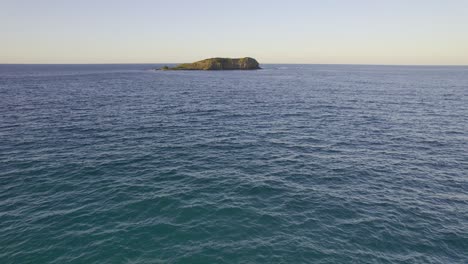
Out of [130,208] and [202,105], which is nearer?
[130,208]

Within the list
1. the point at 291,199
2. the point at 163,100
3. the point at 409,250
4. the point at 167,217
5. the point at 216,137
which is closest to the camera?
the point at 409,250

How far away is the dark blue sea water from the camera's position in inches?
748

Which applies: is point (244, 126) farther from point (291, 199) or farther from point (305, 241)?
point (305, 241)

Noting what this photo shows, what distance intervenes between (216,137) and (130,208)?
21256 millimetres

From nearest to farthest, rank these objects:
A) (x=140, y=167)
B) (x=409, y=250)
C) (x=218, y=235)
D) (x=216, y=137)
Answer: (x=409, y=250) → (x=218, y=235) → (x=140, y=167) → (x=216, y=137)

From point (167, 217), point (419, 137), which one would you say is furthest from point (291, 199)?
point (419, 137)

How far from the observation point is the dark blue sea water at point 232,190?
19.0 meters

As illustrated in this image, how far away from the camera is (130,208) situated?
23578 millimetres

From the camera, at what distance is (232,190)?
88.8 feet

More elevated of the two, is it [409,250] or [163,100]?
[163,100]

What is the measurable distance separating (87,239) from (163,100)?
5860cm

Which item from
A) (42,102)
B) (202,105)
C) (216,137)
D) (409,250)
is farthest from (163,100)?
(409,250)

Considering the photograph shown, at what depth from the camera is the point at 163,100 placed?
246 feet

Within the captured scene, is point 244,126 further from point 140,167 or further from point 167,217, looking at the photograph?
point 167,217
